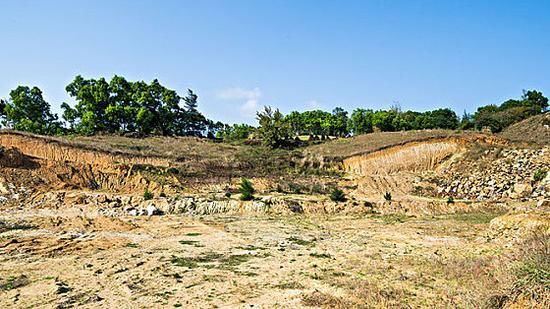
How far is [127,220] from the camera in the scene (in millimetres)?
18922

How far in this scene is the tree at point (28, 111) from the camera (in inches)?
1973

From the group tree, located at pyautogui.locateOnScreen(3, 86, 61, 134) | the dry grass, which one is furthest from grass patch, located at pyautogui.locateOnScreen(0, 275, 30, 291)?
tree, located at pyautogui.locateOnScreen(3, 86, 61, 134)

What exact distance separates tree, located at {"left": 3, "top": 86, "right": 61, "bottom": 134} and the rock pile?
153 feet

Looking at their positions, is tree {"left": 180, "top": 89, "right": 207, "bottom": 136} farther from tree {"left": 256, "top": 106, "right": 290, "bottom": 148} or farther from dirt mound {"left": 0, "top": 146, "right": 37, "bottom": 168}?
dirt mound {"left": 0, "top": 146, "right": 37, "bottom": 168}

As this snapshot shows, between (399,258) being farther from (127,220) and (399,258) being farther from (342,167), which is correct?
(342,167)

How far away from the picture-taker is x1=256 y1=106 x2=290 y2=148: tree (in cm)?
4666

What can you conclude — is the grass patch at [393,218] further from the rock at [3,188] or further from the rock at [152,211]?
the rock at [3,188]

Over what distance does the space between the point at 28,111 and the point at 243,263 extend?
52.0m

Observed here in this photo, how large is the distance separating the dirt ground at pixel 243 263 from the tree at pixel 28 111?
37.6 meters

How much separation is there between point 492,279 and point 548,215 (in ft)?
21.4

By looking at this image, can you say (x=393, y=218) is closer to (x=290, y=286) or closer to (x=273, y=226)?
(x=273, y=226)

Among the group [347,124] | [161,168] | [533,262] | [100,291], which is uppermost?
[347,124]

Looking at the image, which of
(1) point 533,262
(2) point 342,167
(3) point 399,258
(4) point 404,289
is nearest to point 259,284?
(4) point 404,289

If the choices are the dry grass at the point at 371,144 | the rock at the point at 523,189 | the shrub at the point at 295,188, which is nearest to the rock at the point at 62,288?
the shrub at the point at 295,188
